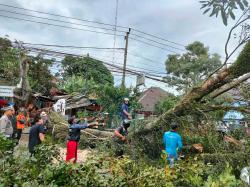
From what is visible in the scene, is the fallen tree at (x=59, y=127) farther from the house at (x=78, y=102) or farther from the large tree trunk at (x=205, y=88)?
the house at (x=78, y=102)

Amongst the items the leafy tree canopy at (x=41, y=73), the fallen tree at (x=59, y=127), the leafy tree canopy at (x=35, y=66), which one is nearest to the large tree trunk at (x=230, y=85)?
the fallen tree at (x=59, y=127)

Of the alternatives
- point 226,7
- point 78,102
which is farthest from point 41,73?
point 226,7

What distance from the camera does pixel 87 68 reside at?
35125mm

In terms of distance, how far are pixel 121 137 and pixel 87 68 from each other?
26.1m

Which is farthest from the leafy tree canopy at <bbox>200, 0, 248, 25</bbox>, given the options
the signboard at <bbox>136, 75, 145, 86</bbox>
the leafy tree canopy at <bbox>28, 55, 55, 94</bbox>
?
the leafy tree canopy at <bbox>28, 55, 55, 94</bbox>

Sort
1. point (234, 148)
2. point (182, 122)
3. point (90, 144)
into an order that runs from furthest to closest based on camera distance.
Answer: point (90, 144) → point (182, 122) → point (234, 148)

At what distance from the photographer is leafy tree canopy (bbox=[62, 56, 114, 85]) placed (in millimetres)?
35375

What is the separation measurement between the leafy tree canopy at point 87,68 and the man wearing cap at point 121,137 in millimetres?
25195

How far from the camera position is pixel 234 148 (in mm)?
8164

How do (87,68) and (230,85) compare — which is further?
(87,68)

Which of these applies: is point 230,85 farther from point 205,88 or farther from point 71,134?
point 71,134

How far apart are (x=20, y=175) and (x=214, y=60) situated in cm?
2671

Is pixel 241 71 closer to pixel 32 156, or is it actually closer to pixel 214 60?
pixel 32 156

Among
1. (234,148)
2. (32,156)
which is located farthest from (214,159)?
(32,156)
